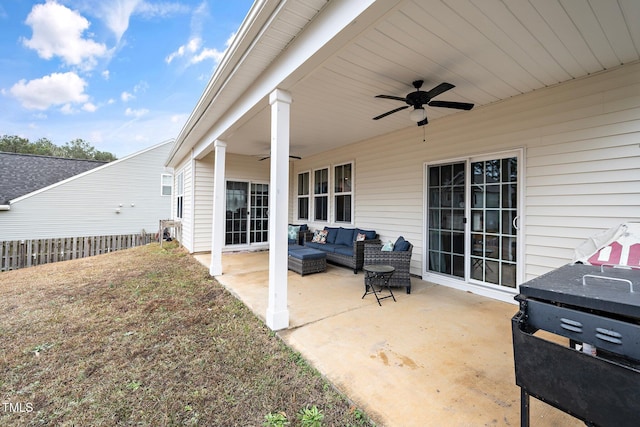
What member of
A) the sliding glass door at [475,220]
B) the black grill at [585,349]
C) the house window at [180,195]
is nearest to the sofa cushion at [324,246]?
the sliding glass door at [475,220]

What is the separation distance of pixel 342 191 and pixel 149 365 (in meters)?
5.17

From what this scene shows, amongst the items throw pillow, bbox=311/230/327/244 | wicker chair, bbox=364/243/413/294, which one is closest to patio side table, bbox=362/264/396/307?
wicker chair, bbox=364/243/413/294

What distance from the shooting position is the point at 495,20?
2188 millimetres

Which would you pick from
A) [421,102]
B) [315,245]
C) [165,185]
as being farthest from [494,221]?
[165,185]

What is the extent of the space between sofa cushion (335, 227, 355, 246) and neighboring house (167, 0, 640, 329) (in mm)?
748

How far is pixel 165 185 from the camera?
12812mm

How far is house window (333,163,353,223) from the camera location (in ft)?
21.2

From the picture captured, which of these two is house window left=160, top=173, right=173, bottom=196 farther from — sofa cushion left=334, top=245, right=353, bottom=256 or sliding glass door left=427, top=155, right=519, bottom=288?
sliding glass door left=427, top=155, right=519, bottom=288

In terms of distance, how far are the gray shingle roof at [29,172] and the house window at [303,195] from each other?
10844 mm

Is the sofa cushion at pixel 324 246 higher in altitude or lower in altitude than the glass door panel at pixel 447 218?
lower

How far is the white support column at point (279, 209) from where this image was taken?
2854 mm

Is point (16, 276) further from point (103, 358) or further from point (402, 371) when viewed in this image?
point (402, 371)

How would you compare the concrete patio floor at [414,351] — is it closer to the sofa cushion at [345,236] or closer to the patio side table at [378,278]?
the patio side table at [378,278]

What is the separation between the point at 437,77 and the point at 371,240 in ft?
10.3
